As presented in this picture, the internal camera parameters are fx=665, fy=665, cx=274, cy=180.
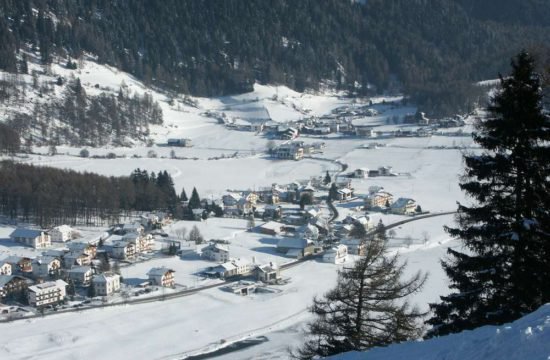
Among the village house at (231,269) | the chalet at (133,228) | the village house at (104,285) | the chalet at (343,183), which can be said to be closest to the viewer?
the village house at (104,285)

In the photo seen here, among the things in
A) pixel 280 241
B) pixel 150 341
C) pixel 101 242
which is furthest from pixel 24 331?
pixel 280 241

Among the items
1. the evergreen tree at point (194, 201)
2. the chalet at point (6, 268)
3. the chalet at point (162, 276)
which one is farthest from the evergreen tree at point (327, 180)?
the chalet at point (6, 268)

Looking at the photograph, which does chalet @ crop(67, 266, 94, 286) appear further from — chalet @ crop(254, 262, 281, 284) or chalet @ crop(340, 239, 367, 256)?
chalet @ crop(340, 239, 367, 256)

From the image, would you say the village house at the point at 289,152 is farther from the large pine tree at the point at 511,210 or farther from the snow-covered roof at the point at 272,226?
the large pine tree at the point at 511,210

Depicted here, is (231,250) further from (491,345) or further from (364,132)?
(364,132)

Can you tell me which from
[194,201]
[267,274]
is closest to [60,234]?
[194,201]

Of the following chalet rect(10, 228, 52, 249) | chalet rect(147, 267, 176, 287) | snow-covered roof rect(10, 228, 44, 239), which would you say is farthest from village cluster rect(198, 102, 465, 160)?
chalet rect(147, 267, 176, 287)

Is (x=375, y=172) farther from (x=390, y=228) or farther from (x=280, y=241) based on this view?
(x=280, y=241)
